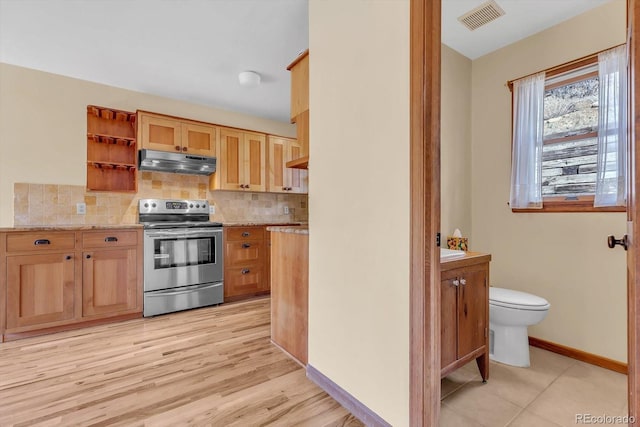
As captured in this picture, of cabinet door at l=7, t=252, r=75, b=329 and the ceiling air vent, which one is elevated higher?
the ceiling air vent

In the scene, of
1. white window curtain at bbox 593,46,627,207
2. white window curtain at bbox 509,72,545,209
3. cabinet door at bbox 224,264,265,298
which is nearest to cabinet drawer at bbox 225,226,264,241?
cabinet door at bbox 224,264,265,298

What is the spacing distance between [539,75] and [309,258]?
225 centimetres

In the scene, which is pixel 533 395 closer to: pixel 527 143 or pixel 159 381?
pixel 527 143

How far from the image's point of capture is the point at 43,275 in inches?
101

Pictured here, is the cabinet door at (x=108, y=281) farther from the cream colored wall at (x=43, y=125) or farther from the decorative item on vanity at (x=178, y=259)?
the cream colored wall at (x=43, y=125)

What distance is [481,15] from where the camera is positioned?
2115 millimetres

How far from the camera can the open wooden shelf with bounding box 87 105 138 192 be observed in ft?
10.8

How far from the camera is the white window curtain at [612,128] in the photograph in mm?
1896

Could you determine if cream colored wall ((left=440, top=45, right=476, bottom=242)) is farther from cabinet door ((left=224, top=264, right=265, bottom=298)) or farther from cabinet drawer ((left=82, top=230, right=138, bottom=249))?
cabinet drawer ((left=82, top=230, right=138, bottom=249))

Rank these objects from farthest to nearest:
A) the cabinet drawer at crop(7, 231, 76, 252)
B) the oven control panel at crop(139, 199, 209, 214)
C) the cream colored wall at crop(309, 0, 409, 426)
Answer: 1. the oven control panel at crop(139, 199, 209, 214)
2. the cabinet drawer at crop(7, 231, 76, 252)
3. the cream colored wall at crop(309, 0, 409, 426)

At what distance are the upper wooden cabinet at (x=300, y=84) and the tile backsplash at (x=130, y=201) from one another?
223cm

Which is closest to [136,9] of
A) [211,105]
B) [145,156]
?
[145,156]

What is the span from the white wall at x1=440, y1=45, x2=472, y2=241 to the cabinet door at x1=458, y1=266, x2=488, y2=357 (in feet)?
2.34

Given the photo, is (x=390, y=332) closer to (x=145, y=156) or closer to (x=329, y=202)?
(x=329, y=202)
